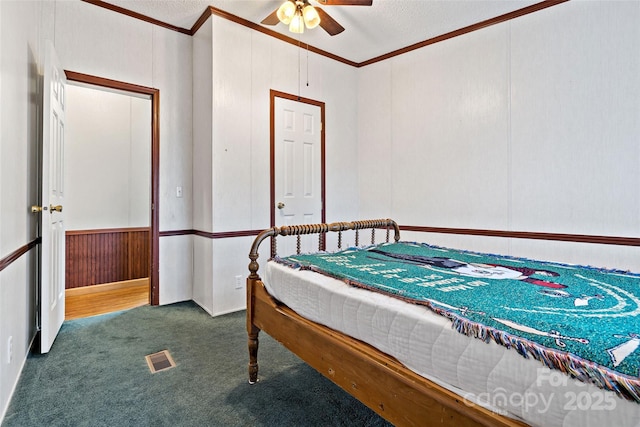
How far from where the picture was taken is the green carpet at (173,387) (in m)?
1.63

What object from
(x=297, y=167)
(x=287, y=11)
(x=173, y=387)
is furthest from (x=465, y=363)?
(x=297, y=167)

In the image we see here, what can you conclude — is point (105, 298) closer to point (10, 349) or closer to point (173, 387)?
point (10, 349)

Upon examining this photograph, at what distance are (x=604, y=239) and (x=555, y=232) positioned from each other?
12.6 inches

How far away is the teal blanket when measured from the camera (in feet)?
2.51

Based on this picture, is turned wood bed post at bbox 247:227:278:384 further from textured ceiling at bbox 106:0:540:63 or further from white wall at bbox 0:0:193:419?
textured ceiling at bbox 106:0:540:63

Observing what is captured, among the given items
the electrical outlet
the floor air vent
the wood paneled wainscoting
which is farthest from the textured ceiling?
the floor air vent

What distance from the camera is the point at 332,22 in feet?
8.95

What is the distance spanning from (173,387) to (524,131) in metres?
3.30

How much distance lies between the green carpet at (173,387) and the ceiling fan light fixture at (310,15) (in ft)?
7.97

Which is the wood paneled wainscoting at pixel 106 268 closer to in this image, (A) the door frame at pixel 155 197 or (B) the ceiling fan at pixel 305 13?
(A) the door frame at pixel 155 197

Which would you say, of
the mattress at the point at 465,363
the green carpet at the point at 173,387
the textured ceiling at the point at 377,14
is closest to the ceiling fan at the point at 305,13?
the textured ceiling at the point at 377,14

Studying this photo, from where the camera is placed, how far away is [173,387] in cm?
189

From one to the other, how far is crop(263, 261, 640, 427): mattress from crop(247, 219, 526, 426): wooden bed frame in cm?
3

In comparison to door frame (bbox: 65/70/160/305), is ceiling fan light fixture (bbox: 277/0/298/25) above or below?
above
